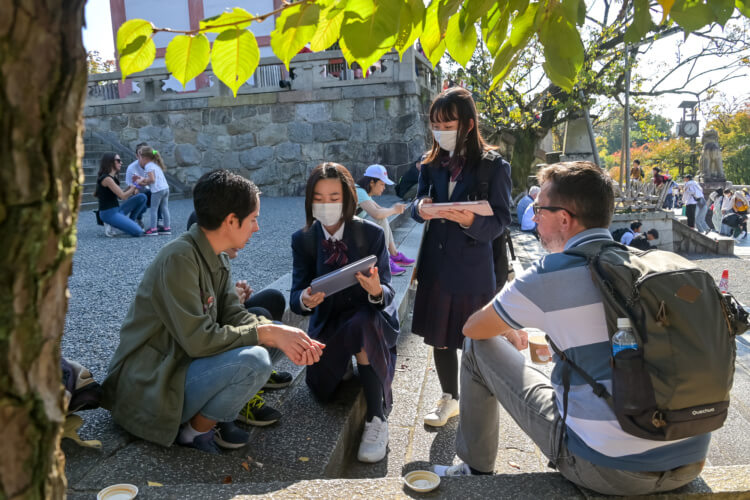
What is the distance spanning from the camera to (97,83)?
53.4ft

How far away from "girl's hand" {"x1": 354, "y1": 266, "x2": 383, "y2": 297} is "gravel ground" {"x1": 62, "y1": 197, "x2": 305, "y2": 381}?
1.68 metres

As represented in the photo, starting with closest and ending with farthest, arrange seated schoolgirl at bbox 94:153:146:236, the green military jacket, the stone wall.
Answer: the green military jacket
seated schoolgirl at bbox 94:153:146:236
the stone wall

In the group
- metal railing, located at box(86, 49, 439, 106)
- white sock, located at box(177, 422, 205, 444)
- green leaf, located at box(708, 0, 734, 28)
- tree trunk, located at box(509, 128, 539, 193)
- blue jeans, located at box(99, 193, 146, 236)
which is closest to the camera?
green leaf, located at box(708, 0, 734, 28)

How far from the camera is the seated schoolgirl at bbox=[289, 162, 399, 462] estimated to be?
3.08m

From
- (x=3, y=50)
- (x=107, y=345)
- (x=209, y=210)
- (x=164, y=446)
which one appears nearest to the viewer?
(x=3, y=50)

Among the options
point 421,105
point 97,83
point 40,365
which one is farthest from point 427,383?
point 97,83

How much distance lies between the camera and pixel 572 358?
2.02 metres

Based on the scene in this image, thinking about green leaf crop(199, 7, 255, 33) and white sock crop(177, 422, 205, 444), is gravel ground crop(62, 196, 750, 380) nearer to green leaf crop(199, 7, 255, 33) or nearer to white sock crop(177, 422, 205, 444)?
white sock crop(177, 422, 205, 444)

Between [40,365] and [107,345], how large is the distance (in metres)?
3.50

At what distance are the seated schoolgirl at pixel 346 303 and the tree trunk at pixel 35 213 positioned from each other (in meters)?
2.08

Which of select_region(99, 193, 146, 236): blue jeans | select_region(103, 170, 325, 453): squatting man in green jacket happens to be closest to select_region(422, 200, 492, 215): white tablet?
select_region(103, 170, 325, 453): squatting man in green jacket

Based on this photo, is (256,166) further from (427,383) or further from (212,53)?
(212,53)

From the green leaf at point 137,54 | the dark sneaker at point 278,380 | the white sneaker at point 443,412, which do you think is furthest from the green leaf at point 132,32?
the white sneaker at point 443,412

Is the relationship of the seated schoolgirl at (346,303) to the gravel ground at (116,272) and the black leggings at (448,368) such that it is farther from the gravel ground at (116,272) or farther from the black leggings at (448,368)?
the gravel ground at (116,272)
